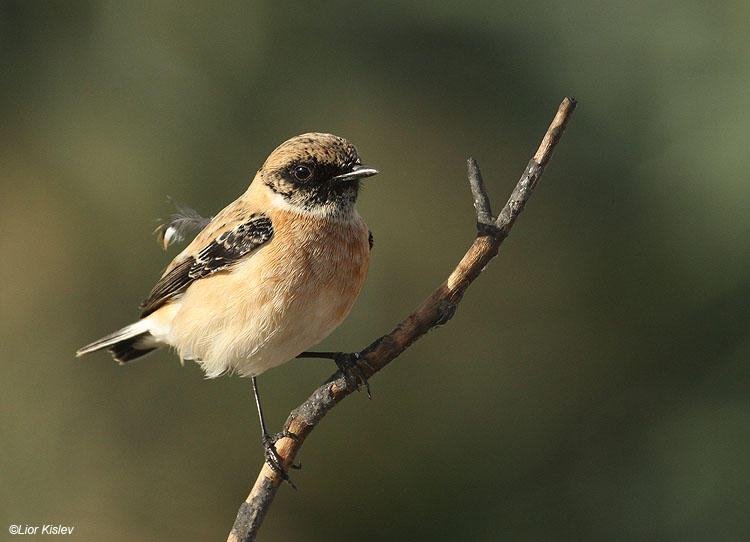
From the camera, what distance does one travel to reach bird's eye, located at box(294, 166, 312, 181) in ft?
8.71

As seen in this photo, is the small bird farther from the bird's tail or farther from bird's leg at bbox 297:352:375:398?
the bird's tail

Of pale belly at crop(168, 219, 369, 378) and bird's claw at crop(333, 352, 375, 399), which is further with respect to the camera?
pale belly at crop(168, 219, 369, 378)

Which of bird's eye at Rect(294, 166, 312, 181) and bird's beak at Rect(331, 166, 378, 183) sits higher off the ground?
bird's eye at Rect(294, 166, 312, 181)

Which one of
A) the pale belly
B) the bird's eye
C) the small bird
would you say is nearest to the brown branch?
the small bird

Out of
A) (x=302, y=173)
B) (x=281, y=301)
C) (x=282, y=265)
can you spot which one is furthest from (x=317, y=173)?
(x=281, y=301)

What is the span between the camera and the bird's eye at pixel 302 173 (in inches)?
104

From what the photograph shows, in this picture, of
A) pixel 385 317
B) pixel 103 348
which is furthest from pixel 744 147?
pixel 103 348

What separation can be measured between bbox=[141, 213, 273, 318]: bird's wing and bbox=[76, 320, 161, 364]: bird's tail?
0.31 ft

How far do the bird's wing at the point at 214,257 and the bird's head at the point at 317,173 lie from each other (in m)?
0.14

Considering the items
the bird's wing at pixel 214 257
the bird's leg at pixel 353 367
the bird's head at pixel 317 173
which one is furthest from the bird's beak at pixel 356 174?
the bird's leg at pixel 353 367

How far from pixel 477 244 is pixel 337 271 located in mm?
608

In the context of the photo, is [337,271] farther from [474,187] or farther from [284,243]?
[474,187]

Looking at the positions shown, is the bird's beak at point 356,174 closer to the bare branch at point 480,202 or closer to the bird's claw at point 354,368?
the bare branch at point 480,202

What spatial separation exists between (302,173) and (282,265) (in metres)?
0.31
